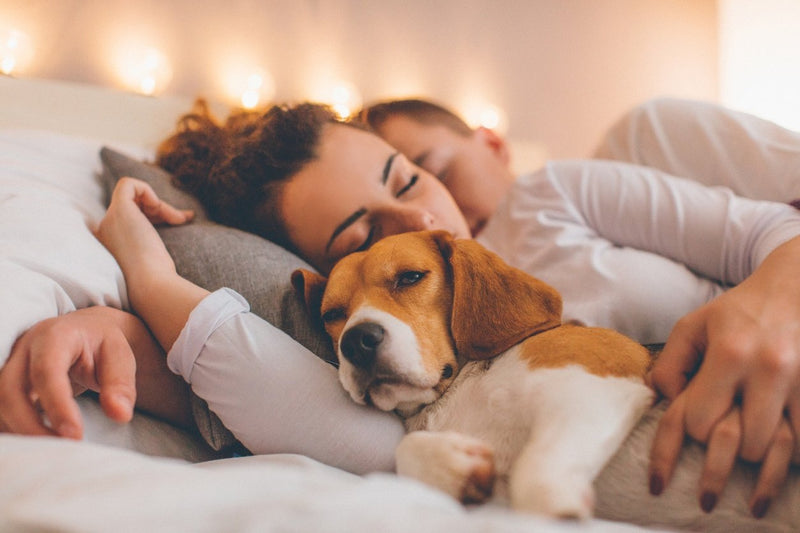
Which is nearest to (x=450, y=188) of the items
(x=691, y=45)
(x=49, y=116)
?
(x=49, y=116)

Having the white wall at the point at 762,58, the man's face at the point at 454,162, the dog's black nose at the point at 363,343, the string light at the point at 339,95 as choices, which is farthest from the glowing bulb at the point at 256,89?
the white wall at the point at 762,58

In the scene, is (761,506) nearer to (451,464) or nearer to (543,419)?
(543,419)

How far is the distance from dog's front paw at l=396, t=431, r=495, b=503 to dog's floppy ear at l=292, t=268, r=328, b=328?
502 mm

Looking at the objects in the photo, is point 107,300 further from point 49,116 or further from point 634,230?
point 49,116

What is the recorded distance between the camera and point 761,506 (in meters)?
0.77

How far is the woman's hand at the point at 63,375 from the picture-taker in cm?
84

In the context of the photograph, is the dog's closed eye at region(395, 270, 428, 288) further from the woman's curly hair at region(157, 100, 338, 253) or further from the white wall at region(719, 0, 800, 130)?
the white wall at region(719, 0, 800, 130)

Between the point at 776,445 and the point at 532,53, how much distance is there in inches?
163

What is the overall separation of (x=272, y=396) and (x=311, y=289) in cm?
38

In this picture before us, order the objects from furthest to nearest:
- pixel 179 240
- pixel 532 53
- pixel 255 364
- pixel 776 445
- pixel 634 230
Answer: pixel 532 53, pixel 634 230, pixel 179 240, pixel 255 364, pixel 776 445

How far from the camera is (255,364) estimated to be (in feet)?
3.18

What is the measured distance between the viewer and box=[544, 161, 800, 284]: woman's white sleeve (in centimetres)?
135

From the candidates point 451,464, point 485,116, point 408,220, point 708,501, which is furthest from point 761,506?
point 485,116

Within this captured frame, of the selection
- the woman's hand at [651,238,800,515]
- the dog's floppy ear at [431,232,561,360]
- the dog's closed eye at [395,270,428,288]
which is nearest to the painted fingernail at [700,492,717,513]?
the woman's hand at [651,238,800,515]
